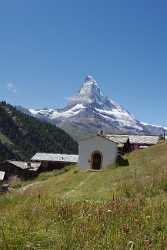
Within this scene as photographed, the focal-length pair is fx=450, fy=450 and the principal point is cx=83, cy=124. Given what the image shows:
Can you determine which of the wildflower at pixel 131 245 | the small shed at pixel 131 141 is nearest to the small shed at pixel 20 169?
the small shed at pixel 131 141

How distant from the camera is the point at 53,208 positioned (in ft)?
27.7

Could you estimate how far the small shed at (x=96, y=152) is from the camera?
59.3m

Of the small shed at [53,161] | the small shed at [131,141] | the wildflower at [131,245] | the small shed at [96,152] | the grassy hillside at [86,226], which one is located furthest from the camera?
the small shed at [53,161]

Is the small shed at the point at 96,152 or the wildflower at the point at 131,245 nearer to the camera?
the wildflower at the point at 131,245

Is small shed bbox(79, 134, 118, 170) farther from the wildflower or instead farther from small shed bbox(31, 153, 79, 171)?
the wildflower

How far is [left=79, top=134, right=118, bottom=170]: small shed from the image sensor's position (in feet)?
195

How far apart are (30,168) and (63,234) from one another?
107416 mm

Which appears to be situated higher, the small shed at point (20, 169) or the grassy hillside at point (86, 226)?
the small shed at point (20, 169)

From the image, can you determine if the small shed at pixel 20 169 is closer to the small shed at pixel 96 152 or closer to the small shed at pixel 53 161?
the small shed at pixel 53 161

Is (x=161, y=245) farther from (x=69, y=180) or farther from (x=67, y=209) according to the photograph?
(x=69, y=180)

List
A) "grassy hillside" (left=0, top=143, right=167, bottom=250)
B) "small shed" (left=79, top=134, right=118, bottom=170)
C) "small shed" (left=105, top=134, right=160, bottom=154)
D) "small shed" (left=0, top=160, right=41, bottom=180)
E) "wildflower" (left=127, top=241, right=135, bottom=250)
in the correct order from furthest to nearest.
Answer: "small shed" (left=0, top=160, right=41, bottom=180) < "small shed" (left=105, top=134, right=160, bottom=154) < "small shed" (left=79, top=134, right=118, bottom=170) < "grassy hillside" (left=0, top=143, right=167, bottom=250) < "wildflower" (left=127, top=241, right=135, bottom=250)

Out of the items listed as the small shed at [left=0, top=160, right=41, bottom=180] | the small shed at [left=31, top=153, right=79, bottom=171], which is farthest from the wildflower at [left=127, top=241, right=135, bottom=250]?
the small shed at [left=0, top=160, right=41, bottom=180]

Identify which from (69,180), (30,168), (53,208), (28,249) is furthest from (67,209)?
(30,168)

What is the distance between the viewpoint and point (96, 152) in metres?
60.8
